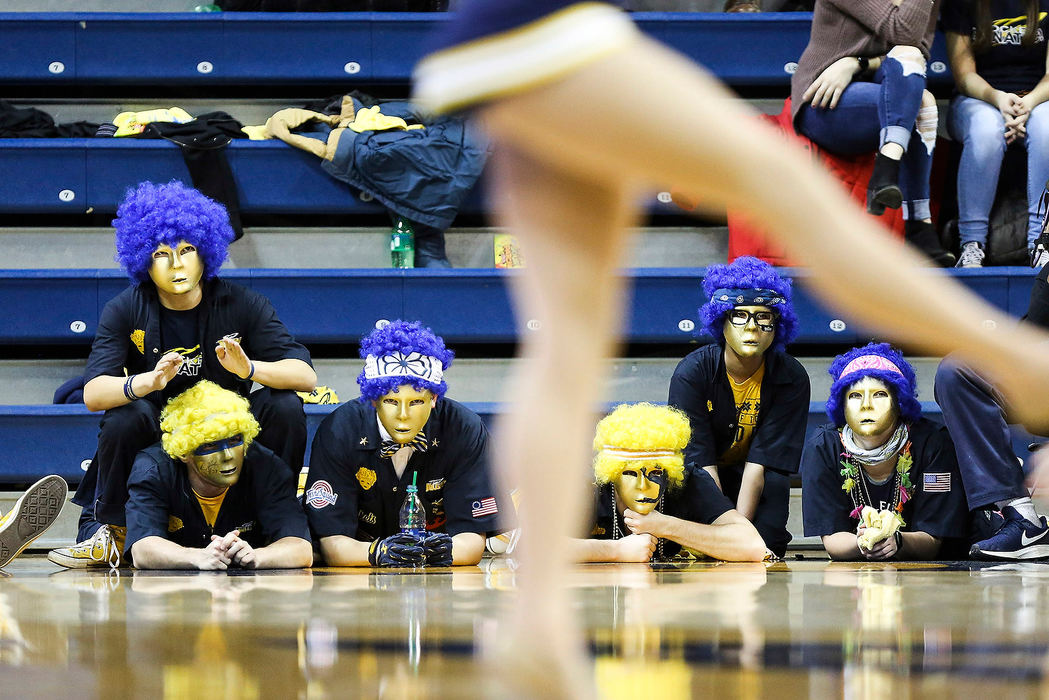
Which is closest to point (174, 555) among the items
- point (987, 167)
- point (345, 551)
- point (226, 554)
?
point (226, 554)

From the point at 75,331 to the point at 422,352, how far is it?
6.44 ft

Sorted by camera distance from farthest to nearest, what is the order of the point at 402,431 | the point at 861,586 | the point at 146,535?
the point at 402,431, the point at 146,535, the point at 861,586

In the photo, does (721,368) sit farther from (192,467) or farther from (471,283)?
(192,467)

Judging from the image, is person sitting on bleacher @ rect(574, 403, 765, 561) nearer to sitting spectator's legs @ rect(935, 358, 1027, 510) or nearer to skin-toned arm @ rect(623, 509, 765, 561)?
skin-toned arm @ rect(623, 509, 765, 561)

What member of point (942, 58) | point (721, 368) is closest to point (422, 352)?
point (721, 368)

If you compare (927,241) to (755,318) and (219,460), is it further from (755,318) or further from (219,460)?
(219,460)

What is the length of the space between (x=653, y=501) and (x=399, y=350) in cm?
92

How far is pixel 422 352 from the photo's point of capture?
366 centimetres

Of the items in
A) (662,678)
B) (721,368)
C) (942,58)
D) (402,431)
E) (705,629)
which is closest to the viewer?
(662,678)

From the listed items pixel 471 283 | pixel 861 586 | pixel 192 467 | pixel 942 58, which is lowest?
pixel 861 586

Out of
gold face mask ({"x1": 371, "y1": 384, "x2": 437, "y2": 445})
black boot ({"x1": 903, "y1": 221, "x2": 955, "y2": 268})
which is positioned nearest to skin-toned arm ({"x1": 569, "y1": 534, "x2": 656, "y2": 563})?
gold face mask ({"x1": 371, "y1": 384, "x2": 437, "y2": 445})

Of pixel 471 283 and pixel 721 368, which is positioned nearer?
pixel 721 368

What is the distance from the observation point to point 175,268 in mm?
3721

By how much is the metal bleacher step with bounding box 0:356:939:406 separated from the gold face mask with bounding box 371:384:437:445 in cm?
130
